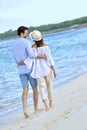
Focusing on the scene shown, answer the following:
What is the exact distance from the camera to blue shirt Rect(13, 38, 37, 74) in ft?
27.7

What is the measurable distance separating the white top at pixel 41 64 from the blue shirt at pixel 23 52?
82 millimetres

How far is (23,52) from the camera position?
27.9 ft

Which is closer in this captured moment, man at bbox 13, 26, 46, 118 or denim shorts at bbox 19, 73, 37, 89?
man at bbox 13, 26, 46, 118

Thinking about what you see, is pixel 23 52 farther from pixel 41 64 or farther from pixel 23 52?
pixel 41 64

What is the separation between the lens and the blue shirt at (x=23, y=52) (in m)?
8.45

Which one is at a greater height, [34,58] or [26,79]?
[34,58]

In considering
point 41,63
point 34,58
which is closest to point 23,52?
point 34,58

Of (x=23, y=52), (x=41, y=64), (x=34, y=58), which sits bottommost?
(x=41, y=64)

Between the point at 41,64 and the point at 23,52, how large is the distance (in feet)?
1.17

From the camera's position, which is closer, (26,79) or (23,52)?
(23,52)

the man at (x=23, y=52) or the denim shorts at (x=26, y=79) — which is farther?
the denim shorts at (x=26, y=79)

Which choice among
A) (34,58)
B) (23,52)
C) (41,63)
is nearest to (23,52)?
(23,52)

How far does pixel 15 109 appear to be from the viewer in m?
10.5

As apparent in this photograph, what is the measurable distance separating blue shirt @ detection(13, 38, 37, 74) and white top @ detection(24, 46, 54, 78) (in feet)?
0.27
